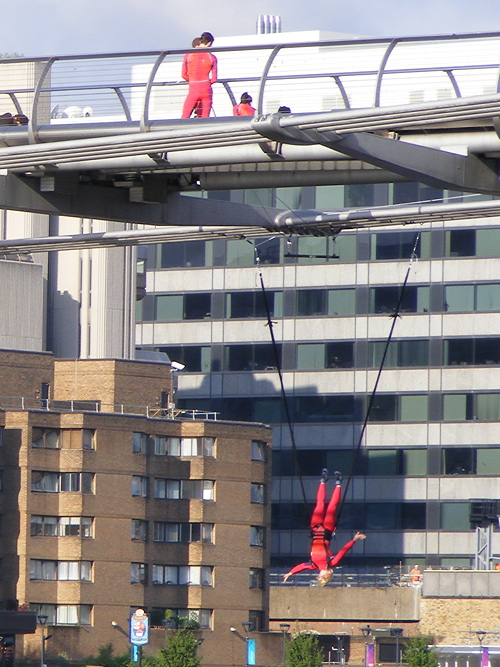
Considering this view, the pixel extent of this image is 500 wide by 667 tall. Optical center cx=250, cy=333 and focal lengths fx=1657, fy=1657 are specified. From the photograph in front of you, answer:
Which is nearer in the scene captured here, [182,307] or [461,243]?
[461,243]

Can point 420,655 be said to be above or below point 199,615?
below

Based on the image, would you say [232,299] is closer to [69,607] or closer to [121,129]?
[69,607]

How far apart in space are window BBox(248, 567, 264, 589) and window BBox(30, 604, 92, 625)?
990 cm

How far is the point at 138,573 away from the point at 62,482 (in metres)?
6.76

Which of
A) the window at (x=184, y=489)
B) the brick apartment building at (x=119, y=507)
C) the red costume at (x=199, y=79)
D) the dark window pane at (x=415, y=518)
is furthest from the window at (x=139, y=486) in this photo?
the red costume at (x=199, y=79)

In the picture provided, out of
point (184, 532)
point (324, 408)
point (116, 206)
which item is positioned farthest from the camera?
point (324, 408)

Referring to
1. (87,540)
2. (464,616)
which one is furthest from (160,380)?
(464,616)

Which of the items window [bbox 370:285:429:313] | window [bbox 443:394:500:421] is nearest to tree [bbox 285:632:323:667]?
window [bbox 443:394:500:421]

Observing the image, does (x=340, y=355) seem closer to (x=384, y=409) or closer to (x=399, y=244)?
(x=384, y=409)

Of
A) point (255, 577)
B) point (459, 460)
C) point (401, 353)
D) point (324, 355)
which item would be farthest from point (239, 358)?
point (255, 577)

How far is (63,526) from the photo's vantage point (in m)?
85.9

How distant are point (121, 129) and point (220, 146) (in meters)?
2.80

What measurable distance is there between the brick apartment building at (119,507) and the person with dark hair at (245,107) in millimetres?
52466

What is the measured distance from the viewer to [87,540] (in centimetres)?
8562
